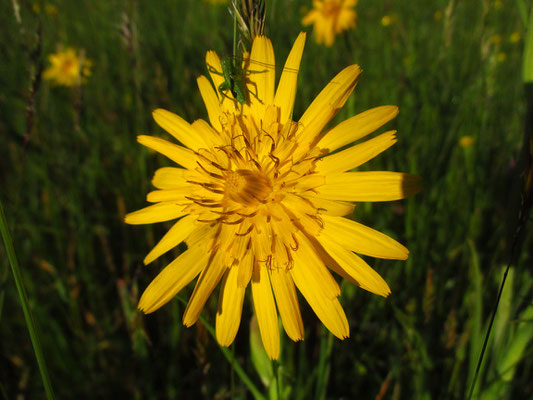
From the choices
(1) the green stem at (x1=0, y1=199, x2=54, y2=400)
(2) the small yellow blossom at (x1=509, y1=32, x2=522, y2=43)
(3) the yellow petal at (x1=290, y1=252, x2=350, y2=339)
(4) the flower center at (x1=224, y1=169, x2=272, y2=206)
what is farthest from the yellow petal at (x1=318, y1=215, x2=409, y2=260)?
(2) the small yellow blossom at (x1=509, y1=32, x2=522, y2=43)

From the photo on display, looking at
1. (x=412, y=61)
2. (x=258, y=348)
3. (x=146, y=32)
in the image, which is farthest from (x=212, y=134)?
(x=146, y=32)

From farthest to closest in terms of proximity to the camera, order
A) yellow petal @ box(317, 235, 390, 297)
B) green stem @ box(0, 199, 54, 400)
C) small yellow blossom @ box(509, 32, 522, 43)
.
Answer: small yellow blossom @ box(509, 32, 522, 43) → yellow petal @ box(317, 235, 390, 297) → green stem @ box(0, 199, 54, 400)

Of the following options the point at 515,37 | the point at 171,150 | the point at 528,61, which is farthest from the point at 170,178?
the point at 515,37

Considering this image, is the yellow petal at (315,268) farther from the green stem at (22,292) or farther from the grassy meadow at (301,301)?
the green stem at (22,292)

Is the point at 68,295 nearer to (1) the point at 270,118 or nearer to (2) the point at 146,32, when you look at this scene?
(1) the point at 270,118

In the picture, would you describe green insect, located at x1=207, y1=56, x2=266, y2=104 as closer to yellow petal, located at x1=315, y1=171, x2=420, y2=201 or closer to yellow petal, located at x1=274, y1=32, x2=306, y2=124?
yellow petal, located at x1=274, y1=32, x2=306, y2=124

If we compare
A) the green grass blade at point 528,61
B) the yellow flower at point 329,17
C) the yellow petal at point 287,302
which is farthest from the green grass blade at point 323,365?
the yellow flower at point 329,17
